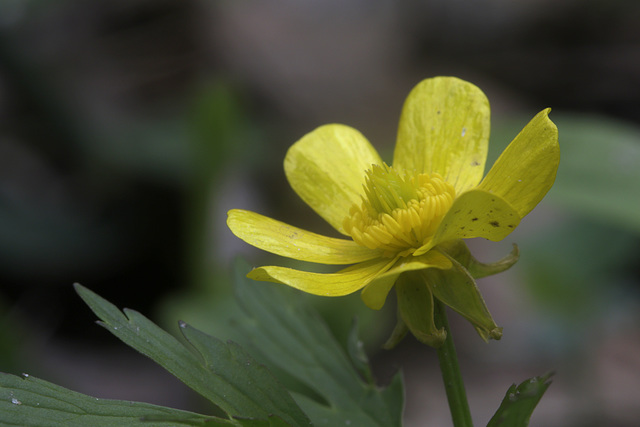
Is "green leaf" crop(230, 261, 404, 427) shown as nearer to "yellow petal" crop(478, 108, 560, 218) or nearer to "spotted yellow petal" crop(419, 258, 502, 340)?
"spotted yellow petal" crop(419, 258, 502, 340)

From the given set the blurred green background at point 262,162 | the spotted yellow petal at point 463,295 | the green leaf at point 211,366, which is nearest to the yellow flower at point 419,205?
the spotted yellow petal at point 463,295

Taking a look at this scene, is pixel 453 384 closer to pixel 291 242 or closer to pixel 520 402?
pixel 520 402

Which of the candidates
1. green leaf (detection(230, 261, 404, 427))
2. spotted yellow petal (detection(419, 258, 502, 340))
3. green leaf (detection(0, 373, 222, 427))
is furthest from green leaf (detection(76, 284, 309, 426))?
spotted yellow petal (detection(419, 258, 502, 340))

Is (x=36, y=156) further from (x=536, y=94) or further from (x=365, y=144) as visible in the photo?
(x=536, y=94)

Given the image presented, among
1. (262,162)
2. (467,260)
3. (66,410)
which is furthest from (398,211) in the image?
(262,162)

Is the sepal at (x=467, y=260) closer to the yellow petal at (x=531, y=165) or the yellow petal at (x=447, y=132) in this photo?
the yellow petal at (x=531, y=165)
